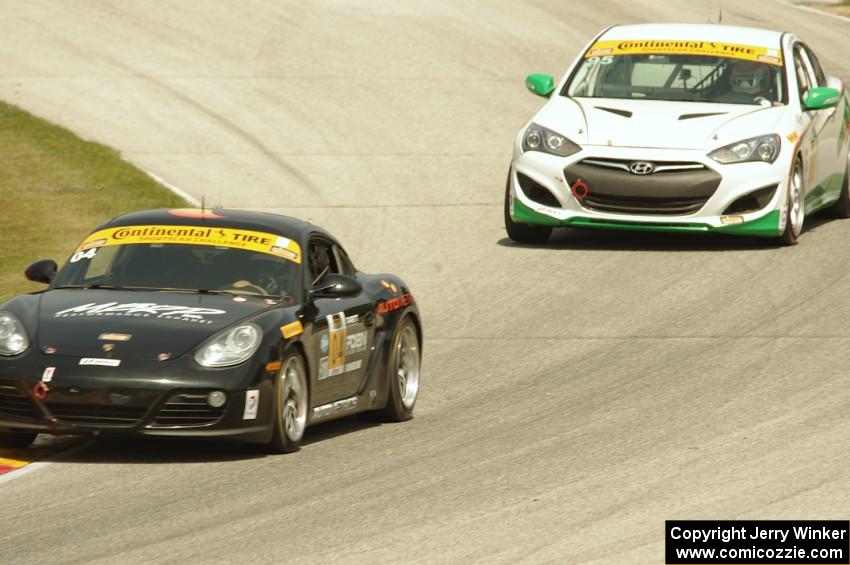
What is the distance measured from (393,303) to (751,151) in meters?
6.02

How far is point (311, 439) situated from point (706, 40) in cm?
861

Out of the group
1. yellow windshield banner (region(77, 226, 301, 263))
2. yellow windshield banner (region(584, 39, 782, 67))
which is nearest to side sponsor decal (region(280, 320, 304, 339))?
yellow windshield banner (region(77, 226, 301, 263))

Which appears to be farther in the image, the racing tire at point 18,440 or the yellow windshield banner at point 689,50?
the yellow windshield banner at point 689,50

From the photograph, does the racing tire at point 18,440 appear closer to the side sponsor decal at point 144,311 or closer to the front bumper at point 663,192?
the side sponsor decal at point 144,311

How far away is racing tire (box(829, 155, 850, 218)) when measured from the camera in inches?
741

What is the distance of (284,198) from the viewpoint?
19.4 m

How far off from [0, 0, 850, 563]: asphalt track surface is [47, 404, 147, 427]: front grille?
0.23 metres

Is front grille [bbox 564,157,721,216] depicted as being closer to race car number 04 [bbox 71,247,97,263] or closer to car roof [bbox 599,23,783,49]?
car roof [bbox 599,23,783,49]

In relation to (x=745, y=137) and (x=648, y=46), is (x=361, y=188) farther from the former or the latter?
(x=745, y=137)

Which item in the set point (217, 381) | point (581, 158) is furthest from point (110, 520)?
point (581, 158)

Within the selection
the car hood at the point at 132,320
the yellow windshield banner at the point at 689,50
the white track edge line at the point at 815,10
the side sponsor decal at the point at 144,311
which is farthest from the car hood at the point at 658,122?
the white track edge line at the point at 815,10

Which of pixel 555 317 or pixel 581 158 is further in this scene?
pixel 581 158

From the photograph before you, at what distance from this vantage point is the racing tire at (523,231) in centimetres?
1742

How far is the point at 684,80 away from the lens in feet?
57.2
